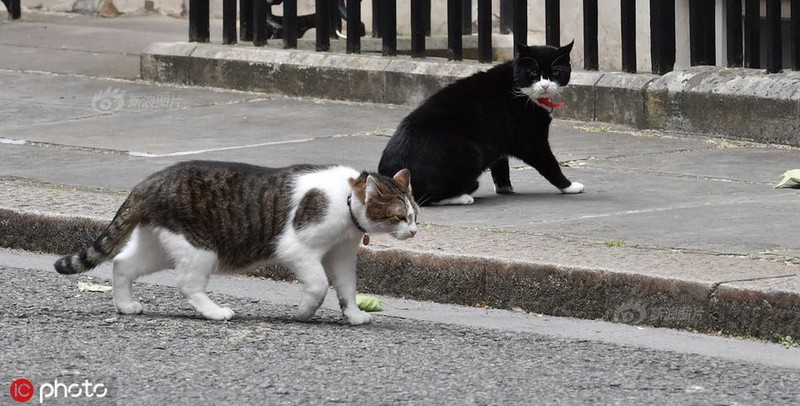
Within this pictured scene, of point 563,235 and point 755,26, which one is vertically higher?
point 755,26

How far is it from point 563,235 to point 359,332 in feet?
4.81

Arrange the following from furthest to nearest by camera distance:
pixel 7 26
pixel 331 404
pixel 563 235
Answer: pixel 7 26 → pixel 563 235 → pixel 331 404

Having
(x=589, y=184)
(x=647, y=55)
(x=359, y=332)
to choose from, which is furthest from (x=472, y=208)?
(x=647, y=55)

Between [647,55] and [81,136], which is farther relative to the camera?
[647,55]

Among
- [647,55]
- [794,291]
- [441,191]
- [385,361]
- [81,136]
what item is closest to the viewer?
[385,361]

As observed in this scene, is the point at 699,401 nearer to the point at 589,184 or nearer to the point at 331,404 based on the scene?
the point at 331,404

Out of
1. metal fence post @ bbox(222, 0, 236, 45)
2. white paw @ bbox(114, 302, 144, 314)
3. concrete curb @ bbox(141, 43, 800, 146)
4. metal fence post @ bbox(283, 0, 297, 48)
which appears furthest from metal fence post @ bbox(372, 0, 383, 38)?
white paw @ bbox(114, 302, 144, 314)

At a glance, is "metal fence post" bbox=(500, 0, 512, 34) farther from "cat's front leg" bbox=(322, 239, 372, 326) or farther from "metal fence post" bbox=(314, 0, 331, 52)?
"cat's front leg" bbox=(322, 239, 372, 326)

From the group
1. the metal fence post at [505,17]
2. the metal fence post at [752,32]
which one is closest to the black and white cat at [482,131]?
the metal fence post at [752,32]

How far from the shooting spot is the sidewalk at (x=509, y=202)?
240 inches

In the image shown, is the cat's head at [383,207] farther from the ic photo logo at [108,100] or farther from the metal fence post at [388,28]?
the metal fence post at [388,28]

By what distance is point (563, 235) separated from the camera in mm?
7008

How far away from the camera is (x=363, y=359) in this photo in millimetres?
5375

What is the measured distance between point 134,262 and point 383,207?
995mm
